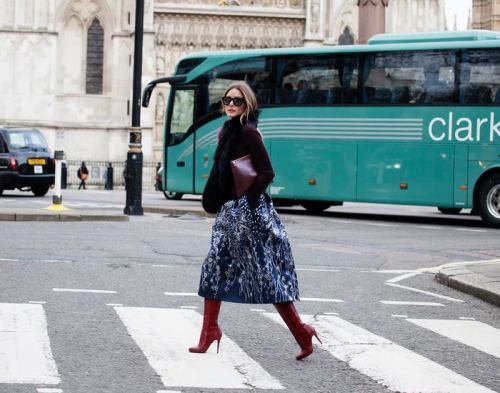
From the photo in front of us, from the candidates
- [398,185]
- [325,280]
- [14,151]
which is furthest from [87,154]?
[325,280]

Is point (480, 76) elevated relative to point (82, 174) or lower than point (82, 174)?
elevated

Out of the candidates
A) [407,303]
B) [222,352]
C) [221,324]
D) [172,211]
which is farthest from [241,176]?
[172,211]

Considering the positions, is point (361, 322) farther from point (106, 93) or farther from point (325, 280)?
point (106, 93)

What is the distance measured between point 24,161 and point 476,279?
1942cm

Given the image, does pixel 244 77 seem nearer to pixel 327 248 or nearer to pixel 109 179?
pixel 327 248

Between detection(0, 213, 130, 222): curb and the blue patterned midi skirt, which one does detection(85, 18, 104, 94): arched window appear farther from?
the blue patterned midi skirt

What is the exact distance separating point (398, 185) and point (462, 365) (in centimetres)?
1539

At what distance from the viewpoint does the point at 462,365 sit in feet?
23.2

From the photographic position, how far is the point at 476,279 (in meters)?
11.2

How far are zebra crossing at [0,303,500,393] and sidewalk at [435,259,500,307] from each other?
4.48 ft

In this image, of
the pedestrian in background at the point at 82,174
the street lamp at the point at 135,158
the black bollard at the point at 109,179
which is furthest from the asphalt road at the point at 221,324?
the black bollard at the point at 109,179

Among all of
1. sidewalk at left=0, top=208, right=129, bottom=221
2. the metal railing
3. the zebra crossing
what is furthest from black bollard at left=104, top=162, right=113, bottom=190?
the zebra crossing

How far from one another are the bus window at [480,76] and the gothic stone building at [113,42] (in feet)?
99.1

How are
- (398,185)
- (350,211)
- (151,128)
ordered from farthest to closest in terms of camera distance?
(151,128)
(350,211)
(398,185)
